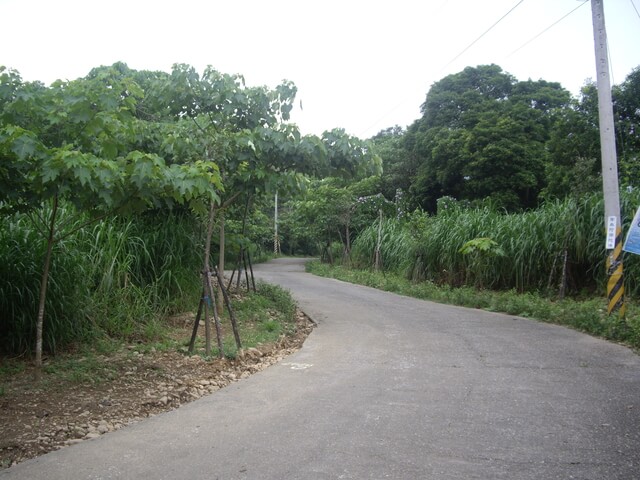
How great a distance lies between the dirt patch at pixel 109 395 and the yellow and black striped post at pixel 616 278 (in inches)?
219

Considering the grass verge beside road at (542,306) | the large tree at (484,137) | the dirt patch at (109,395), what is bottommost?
the dirt patch at (109,395)

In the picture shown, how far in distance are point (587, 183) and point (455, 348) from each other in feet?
21.9

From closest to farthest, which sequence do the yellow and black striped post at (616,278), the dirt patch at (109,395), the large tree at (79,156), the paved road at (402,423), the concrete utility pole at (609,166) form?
1. the paved road at (402,423)
2. the dirt patch at (109,395)
3. the large tree at (79,156)
4. the yellow and black striped post at (616,278)
5. the concrete utility pole at (609,166)

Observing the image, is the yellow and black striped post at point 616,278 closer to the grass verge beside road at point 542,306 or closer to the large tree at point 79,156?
the grass verge beside road at point 542,306

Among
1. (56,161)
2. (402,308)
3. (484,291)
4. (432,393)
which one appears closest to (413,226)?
(484,291)

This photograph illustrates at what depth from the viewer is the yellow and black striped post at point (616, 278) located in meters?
8.68

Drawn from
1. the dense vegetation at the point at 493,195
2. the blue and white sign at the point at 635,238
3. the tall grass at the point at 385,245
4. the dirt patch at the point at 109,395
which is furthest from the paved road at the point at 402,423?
the tall grass at the point at 385,245

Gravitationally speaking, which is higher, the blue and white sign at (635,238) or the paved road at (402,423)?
the blue and white sign at (635,238)

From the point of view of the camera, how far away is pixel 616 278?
8.68 m

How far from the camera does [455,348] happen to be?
761 centimetres

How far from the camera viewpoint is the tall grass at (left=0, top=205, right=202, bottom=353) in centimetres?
662

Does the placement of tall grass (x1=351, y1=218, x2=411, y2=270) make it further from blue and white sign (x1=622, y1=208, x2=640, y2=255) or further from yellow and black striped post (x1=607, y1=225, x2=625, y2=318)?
blue and white sign (x1=622, y1=208, x2=640, y2=255)

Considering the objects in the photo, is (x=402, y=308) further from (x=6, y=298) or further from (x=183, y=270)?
(x=6, y=298)

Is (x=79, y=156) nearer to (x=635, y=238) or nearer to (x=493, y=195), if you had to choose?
(x=635, y=238)
